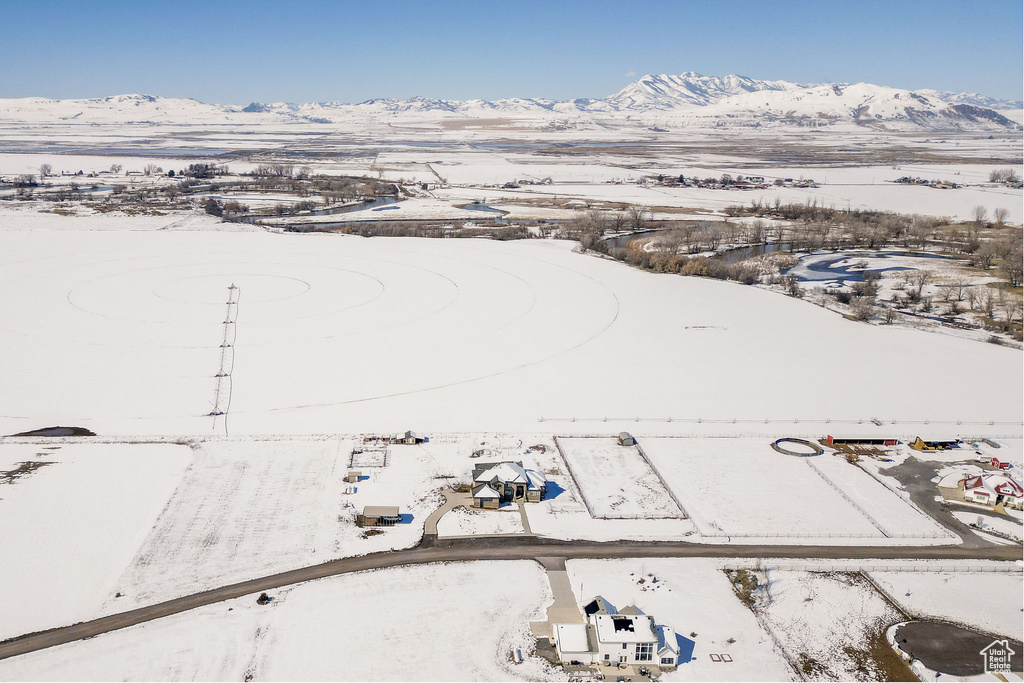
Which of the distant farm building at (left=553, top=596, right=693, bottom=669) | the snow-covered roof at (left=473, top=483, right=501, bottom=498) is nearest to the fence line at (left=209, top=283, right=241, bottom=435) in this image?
the snow-covered roof at (left=473, top=483, right=501, bottom=498)

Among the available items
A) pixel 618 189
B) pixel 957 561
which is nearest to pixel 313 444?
pixel 957 561

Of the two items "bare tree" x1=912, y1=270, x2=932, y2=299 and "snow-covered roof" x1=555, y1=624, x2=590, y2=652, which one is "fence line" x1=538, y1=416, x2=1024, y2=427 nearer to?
"snow-covered roof" x1=555, y1=624, x2=590, y2=652

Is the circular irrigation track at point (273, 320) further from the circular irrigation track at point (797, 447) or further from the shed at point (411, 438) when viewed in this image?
the circular irrigation track at point (797, 447)

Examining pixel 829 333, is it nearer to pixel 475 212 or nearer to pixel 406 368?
pixel 406 368

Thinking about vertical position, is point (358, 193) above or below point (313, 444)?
above

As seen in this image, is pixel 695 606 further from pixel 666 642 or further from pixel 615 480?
pixel 615 480

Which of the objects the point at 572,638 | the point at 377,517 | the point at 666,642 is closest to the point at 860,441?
the point at 666,642
